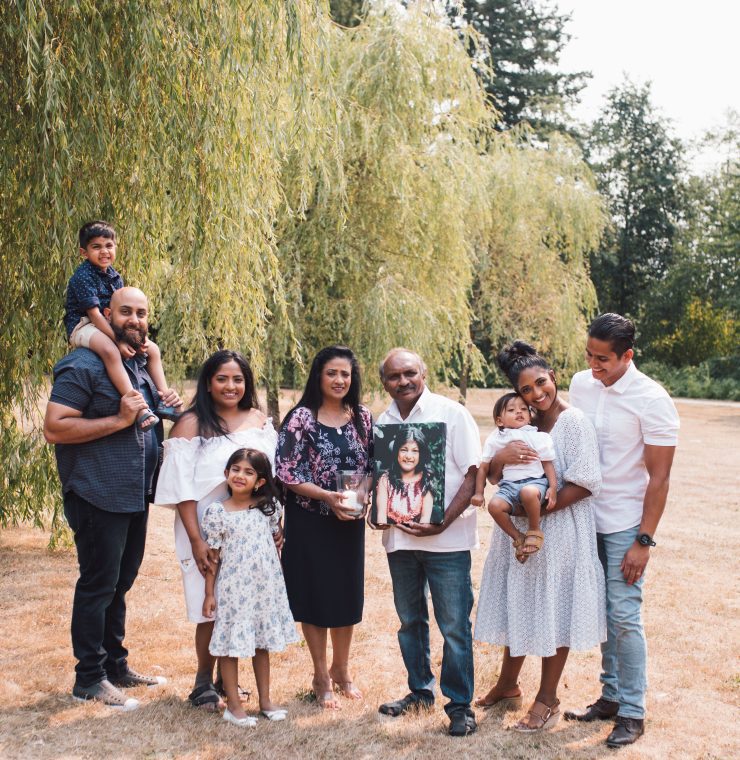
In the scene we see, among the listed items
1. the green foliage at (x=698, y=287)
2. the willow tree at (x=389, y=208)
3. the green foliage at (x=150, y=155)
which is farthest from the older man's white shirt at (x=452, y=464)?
the green foliage at (x=698, y=287)

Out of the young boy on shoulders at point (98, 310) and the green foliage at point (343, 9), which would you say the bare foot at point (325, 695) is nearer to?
the young boy on shoulders at point (98, 310)

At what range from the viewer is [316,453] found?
397cm

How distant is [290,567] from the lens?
4.10 m

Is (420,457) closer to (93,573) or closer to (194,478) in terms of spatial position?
(194,478)

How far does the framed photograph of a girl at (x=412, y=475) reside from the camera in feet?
12.4

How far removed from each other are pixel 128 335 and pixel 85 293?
0.56m

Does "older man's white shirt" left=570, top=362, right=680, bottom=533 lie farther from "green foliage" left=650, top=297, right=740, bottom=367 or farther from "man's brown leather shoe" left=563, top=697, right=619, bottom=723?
"green foliage" left=650, top=297, right=740, bottom=367

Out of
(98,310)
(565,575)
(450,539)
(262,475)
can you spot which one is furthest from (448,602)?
(98,310)

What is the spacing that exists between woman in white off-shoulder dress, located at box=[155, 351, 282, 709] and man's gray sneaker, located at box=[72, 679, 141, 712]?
0.29 meters

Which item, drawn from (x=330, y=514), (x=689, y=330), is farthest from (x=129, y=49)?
(x=689, y=330)

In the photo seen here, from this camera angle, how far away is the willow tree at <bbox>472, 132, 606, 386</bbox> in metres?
18.9

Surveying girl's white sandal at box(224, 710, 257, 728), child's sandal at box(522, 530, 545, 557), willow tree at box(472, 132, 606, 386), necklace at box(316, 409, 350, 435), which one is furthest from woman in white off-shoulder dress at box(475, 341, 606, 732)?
willow tree at box(472, 132, 606, 386)

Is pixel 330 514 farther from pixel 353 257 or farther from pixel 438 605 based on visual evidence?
pixel 353 257

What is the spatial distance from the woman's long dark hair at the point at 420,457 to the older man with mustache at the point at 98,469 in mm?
1164
